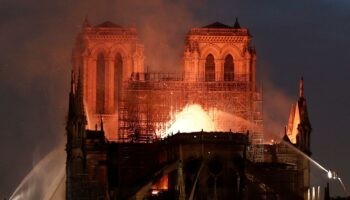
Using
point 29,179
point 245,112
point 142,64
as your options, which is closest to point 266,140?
point 245,112

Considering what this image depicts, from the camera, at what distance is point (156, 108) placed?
94188mm

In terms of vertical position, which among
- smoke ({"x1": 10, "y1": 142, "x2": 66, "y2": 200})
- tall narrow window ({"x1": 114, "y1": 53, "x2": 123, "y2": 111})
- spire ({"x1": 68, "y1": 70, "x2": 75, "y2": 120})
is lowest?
smoke ({"x1": 10, "y1": 142, "x2": 66, "y2": 200})

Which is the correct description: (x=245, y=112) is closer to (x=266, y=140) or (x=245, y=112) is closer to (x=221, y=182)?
(x=266, y=140)

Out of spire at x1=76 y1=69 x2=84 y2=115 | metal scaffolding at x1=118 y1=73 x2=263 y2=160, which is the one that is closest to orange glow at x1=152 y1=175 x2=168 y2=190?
spire at x1=76 y1=69 x2=84 y2=115

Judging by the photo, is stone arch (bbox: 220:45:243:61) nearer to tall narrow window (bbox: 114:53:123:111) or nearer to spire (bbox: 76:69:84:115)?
tall narrow window (bbox: 114:53:123:111)

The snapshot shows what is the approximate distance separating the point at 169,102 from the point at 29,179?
415 inches

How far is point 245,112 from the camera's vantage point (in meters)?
94.8

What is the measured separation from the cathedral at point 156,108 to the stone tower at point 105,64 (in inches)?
2.3

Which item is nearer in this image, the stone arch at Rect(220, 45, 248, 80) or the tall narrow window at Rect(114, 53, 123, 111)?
the stone arch at Rect(220, 45, 248, 80)

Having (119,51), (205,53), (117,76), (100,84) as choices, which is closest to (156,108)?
(117,76)

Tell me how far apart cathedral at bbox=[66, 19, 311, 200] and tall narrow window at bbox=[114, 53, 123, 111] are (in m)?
0.08

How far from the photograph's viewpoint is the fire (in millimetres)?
93250

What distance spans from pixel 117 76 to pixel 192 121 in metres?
5.60

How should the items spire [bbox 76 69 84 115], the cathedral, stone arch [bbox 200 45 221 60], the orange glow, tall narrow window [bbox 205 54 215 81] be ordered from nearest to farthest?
the orange glow → the cathedral → spire [bbox 76 69 84 115] → stone arch [bbox 200 45 221 60] → tall narrow window [bbox 205 54 215 81]
